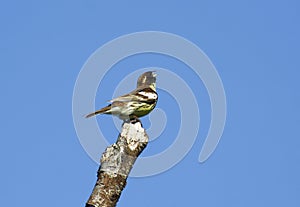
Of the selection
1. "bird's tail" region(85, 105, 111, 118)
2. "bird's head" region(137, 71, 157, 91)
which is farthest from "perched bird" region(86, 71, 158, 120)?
"bird's head" region(137, 71, 157, 91)

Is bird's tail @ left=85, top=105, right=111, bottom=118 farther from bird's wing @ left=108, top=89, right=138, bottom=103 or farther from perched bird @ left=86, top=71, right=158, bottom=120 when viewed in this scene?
bird's wing @ left=108, top=89, right=138, bottom=103

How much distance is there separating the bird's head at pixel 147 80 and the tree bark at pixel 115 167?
3020 millimetres

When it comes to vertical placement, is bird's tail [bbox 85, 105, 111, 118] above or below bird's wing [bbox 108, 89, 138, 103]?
below

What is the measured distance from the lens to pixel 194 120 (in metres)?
9.77

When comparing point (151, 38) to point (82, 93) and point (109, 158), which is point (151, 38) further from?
point (109, 158)

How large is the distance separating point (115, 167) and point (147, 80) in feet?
13.3

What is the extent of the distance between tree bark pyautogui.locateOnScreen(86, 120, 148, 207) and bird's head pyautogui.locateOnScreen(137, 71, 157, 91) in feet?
9.91

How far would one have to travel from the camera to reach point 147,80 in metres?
10.7

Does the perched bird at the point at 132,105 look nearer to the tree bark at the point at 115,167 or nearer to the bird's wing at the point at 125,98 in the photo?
the bird's wing at the point at 125,98

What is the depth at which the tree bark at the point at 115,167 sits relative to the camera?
6.58 m

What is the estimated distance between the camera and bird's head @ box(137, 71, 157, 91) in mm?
10484

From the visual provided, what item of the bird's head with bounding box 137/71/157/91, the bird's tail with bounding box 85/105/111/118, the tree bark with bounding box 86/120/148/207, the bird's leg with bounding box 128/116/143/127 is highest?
the bird's head with bounding box 137/71/157/91

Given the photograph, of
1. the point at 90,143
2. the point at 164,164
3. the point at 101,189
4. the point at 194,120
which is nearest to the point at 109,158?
the point at 101,189

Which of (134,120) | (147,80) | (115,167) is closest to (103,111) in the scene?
(134,120)
